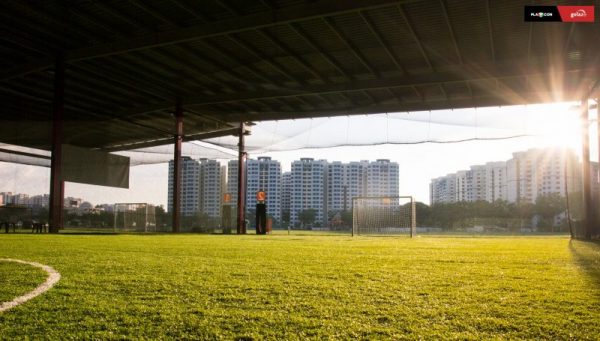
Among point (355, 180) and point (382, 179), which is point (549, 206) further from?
point (355, 180)

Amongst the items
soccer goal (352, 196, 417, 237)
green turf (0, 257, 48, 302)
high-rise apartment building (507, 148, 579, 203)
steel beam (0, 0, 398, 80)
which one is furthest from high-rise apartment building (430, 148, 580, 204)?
green turf (0, 257, 48, 302)

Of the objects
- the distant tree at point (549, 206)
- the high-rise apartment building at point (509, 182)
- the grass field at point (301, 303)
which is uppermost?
the high-rise apartment building at point (509, 182)

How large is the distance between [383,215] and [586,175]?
9873mm

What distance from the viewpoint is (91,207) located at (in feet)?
102

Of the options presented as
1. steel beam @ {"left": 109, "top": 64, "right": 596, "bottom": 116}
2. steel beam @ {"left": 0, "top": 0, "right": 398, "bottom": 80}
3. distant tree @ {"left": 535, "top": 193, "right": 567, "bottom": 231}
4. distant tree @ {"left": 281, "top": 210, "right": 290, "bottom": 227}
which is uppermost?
steel beam @ {"left": 0, "top": 0, "right": 398, "bottom": 80}

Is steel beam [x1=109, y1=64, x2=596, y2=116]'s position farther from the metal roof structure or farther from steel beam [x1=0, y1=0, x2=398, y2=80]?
steel beam [x1=0, y1=0, x2=398, y2=80]

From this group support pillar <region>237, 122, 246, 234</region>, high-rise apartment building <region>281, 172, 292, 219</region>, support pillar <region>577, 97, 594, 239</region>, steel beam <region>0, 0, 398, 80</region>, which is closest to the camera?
steel beam <region>0, 0, 398, 80</region>

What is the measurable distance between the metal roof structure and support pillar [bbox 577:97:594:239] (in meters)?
0.99

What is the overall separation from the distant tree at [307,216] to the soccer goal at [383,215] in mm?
54670

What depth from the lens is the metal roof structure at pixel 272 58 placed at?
1560 cm

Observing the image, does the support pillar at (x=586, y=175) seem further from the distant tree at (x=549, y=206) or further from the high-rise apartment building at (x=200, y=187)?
the distant tree at (x=549, y=206)

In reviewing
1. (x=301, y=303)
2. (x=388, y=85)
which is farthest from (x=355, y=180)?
(x=301, y=303)

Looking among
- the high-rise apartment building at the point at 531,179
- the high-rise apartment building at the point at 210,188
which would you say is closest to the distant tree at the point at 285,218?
the high-rise apartment building at the point at 531,179

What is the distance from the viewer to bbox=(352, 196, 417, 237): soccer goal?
25.0 meters
